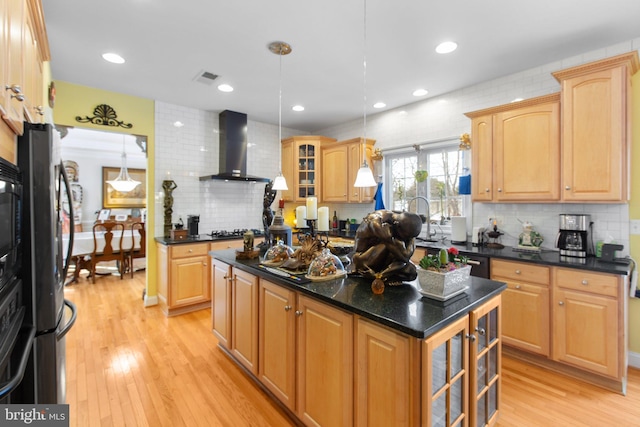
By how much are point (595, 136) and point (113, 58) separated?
4.19 meters

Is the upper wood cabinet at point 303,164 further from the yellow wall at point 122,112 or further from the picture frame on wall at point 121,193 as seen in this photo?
the picture frame on wall at point 121,193

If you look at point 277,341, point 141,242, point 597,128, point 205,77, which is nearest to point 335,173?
point 205,77

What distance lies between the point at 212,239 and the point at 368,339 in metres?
3.03

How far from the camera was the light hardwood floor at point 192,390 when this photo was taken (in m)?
1.94

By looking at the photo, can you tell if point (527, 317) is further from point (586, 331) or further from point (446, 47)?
point (446, 47)

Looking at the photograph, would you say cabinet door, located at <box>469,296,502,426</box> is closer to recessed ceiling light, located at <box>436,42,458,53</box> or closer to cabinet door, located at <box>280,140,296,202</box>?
recessed ceiling light, located at <box>436,42,458,53</box>

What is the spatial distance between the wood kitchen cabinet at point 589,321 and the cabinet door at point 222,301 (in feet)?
8.52

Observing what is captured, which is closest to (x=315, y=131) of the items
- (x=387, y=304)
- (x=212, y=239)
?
(x=212, y=239)

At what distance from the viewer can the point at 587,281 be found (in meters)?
2.24

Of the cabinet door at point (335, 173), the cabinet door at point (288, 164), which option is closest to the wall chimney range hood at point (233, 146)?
the cabinet door at point (288, 164)

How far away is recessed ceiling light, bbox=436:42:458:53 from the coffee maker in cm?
176

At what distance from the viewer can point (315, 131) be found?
18.4 feet

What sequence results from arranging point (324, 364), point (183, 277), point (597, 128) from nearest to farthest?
point (324, 364) < point (597, 128) < point (183, 277)

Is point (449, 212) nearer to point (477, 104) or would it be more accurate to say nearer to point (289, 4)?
point (477, 104)
